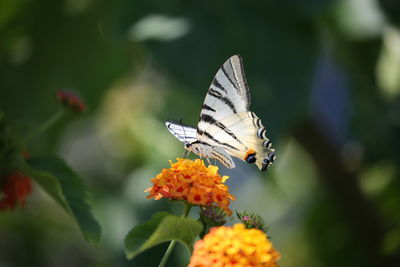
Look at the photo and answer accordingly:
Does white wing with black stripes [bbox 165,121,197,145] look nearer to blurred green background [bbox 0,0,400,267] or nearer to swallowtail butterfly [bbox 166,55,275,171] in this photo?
swallowtail butterfly [bbox 166,55,275,171]

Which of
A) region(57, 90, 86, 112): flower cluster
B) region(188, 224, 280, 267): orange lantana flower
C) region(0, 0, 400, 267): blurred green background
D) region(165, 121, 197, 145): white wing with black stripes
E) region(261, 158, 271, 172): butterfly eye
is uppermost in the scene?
region(0, 0, 400, 267): blurred green background

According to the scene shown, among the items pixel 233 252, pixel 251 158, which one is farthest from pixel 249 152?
pixel 233 252

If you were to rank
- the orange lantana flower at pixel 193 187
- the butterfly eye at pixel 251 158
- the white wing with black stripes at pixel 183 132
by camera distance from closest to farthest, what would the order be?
1. the orange lantana flower at pixel 193 187
2. the butterfly eye at pixel 251 158
3. the white wing with black stripes at pixel 183 132

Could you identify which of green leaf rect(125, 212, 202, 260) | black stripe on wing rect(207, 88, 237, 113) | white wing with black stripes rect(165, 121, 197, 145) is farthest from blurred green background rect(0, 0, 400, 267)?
green leaf rect(125, 212, 202, 260)

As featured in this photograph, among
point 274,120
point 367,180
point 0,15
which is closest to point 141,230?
point 274,120

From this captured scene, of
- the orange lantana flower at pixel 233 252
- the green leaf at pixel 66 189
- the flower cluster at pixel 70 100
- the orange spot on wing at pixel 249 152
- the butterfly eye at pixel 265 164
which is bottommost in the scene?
the orange lantana flower at pixel 233 252

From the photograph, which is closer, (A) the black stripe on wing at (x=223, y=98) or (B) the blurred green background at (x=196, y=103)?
(A) the black stripe on wing at (x=223, y=98)

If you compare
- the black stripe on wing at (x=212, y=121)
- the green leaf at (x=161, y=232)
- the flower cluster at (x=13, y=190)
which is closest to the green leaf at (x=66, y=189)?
the flower cluster at (x=13, y=190)

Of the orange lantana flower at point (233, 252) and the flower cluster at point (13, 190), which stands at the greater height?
the flower cluster at point (13, 190)

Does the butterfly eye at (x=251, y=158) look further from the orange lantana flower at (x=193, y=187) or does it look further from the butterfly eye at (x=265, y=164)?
the orange lantana flower at (x=193, y=187)
